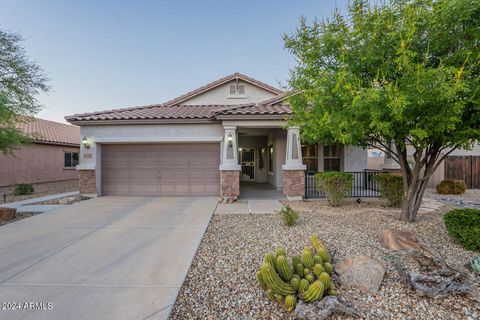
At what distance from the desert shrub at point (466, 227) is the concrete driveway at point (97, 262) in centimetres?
536

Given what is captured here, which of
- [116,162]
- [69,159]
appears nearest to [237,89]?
[116,162]

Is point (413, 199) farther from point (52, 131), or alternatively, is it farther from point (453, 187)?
point (52, 131)

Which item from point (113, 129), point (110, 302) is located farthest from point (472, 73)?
point (113, 129)

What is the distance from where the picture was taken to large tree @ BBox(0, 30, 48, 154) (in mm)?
10578

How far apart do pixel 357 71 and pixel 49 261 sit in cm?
762

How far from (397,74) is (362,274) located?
4.41 metres

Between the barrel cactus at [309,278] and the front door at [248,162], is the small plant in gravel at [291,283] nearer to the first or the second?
the barrel cactus at [309,278]

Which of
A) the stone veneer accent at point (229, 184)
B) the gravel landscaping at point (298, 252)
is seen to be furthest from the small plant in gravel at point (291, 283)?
the stone veneer accent at point (229, 184)

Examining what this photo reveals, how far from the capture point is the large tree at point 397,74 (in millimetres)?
4031

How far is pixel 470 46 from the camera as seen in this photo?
4410 mm

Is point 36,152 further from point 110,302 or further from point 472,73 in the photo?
point 472,73

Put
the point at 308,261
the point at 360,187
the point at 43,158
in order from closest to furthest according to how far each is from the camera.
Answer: the point at 308,261
the point at 360,187
the point at 43,158

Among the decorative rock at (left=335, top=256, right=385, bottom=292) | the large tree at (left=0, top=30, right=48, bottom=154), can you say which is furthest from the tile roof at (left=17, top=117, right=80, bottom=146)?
the decorative rock at (left=335, top=256, right=385, bottom=292)

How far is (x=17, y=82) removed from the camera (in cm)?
1109
